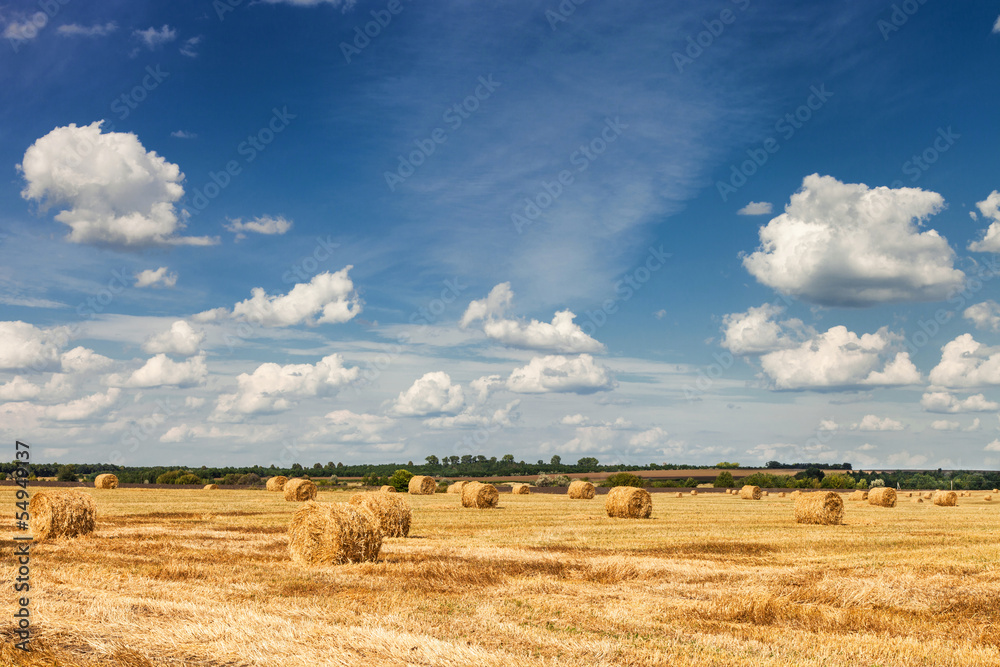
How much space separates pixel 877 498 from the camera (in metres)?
51.3

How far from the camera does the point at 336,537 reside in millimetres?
18312

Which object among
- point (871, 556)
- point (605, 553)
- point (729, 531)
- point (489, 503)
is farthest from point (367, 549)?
point (489, 503)

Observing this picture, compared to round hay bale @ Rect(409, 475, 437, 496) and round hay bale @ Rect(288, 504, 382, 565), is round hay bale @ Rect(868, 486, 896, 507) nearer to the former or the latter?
round hay bale @ Rect(409, 475, 437, 496)

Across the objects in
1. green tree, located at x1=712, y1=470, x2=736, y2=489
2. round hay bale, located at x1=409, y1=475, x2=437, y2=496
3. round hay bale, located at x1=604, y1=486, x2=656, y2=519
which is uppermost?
round hay bale, located at x1=604, y1=486, x2=656, y2=519

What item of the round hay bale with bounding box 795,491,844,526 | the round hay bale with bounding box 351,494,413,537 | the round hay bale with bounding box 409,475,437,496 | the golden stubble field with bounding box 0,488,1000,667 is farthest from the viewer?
the round hay bale with bounding box 409,475,437,496

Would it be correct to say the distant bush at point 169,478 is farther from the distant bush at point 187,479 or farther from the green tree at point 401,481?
the green tree at point 401,481

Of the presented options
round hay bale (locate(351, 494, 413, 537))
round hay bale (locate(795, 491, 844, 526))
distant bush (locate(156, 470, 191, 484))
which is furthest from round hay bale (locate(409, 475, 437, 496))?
distant bush (locate(156, 470, 191, 484))

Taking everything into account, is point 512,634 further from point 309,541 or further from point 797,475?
point 797,475

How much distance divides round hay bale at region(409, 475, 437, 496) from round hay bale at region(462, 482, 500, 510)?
18780mm

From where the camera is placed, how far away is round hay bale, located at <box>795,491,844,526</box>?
3416 centimetres

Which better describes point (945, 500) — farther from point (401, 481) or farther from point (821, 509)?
point (401, 481)

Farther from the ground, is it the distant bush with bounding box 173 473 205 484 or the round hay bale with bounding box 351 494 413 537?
the round hay bale with bounding box 351 494 413 537

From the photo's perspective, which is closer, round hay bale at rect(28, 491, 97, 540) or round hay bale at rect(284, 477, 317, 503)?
round hay bale at rect(28, 491, 97, 540)

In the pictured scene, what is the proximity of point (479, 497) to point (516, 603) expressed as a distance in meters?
31.2
